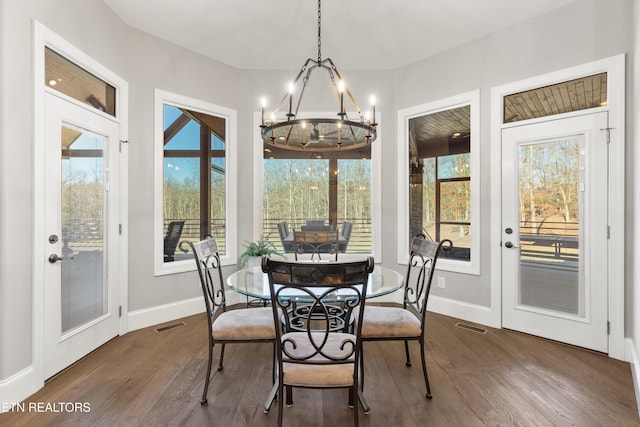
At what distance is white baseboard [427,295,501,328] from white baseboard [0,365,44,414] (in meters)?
3.70

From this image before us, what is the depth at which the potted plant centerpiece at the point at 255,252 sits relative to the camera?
386 centimetres

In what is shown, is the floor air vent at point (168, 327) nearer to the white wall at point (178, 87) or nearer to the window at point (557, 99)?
the white wall at point (178, 87)

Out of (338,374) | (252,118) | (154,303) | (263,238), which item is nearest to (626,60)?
(338,374)

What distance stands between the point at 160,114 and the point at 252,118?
43.5 inches

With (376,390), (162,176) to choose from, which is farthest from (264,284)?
(162,176)

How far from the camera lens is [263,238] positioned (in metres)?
4.32

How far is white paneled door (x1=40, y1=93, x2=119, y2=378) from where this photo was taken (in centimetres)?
237

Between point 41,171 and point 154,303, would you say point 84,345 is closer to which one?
point 154,303

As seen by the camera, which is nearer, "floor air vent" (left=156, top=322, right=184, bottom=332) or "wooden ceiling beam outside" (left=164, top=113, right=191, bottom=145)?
"floor air vent" (left=156, top=322, right=184, bottom=332)

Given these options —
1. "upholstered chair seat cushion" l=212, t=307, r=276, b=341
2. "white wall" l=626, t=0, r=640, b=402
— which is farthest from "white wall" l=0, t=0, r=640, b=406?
"upholstered chair seat cushion" l=212, t=307, r=276, b=341

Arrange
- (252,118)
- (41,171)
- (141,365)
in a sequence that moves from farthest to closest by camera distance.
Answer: (252,118) → (141,365) → (41,171)

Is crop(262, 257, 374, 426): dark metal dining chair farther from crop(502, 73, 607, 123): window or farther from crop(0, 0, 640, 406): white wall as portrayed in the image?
crop(502, 73, 607, 123): window

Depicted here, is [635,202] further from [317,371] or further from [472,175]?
[317,371]

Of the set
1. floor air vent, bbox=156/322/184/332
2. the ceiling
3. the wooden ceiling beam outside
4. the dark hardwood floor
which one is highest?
the ceiling
